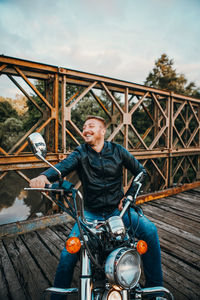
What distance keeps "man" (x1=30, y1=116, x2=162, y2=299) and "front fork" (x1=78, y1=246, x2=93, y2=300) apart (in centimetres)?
71

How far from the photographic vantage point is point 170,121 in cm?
587

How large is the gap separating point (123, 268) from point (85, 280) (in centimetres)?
27

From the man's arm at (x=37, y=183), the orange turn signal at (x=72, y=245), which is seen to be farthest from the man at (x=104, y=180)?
the orange turn signal at (x=72, y=245)

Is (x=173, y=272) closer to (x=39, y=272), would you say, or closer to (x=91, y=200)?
(x=91, y=200)

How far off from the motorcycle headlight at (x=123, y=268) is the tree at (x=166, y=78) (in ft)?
76.2

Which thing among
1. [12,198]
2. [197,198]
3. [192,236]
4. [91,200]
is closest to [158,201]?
[197,198]

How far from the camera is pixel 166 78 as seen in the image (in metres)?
24.2

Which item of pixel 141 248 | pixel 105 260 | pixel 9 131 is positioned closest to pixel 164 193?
pixel 141 248

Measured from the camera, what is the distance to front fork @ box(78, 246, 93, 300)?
1.11m

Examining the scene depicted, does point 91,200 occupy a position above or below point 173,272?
above

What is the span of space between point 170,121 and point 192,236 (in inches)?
138

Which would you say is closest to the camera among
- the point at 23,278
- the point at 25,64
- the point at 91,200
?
the point at 91,200

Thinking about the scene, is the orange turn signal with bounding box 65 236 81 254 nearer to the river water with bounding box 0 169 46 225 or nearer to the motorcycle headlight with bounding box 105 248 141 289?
the motorcycle headlight with bounding box 105 248 141 289

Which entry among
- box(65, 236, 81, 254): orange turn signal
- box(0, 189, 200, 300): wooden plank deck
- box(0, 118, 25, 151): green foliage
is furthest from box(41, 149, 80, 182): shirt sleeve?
box(0, 118, 25, 151): green foliage
